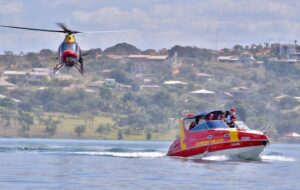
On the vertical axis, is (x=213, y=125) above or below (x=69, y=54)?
below

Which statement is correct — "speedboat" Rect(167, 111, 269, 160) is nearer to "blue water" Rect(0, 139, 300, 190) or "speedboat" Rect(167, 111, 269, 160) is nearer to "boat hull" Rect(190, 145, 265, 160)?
"boat hull" Rect(190, 145, 265, 160)

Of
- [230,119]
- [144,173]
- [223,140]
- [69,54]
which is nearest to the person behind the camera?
[144,173]

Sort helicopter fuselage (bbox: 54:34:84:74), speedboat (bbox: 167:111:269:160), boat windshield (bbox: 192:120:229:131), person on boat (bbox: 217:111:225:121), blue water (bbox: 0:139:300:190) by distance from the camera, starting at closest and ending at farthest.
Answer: blue water (bbox: 0:139:300:190) → speedboat (bbox: 167:111:269:160) → boat windshield (bbox: 192:120:229:131) → person on boat (bbox: 217:111:225:121) → helicopter fuselage (bbox: 54:34:84:74)

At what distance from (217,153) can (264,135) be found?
12.3 ft

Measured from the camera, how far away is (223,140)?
308ft

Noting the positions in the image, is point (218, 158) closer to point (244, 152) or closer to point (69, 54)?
point (244, 152)

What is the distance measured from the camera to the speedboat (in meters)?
93.6

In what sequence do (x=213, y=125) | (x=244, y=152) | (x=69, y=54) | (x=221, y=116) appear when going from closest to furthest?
(x=244, y=152), (x=213, y=125), (x=221, y=116), (x=69, y=54)

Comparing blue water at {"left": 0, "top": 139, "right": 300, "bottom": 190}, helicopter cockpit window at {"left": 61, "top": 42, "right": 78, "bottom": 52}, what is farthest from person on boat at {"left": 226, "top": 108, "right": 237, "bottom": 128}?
helicopter cockpit window at {"left": 61, "top": 42, "right": 78, "bottom": 52}

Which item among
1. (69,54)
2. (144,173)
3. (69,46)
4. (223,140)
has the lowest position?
(144,173)

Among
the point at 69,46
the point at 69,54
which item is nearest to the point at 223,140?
the point at 69,54

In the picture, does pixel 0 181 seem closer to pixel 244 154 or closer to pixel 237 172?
pixel 237 172

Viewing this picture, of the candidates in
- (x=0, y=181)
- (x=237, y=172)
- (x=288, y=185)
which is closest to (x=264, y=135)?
(x=237, y=172)

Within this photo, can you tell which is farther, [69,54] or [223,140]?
[69,54]
